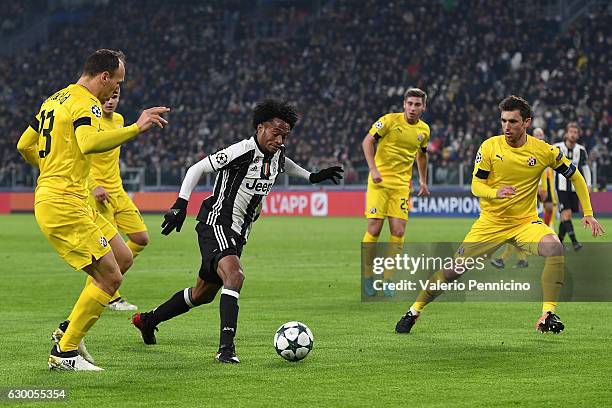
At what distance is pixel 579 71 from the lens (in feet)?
121

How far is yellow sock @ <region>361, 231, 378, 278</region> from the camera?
1402 cm

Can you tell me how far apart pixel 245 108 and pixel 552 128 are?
14.2m

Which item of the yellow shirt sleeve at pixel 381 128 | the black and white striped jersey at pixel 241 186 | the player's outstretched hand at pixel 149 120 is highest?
the yellow shirt sleeve at pixel 381 128

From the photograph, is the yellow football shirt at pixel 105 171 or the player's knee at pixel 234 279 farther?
the yellow football shirt at pixel 105 171

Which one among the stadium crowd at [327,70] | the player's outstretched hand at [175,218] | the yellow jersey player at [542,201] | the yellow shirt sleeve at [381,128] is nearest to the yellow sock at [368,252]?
the yellow shirt sleeve at [381,128]

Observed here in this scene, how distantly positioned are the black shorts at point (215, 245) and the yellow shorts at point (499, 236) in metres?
2.46

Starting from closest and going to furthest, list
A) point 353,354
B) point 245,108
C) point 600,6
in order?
point 353,354 < point 600,6 < point 245,108

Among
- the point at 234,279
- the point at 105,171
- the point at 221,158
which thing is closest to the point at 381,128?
the point at 105,171

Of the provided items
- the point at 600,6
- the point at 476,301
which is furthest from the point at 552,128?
the point at 476,301

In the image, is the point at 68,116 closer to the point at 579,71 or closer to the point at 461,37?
the point at 579,71

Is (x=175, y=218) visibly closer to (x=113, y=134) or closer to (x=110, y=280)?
(x=110, y=280)

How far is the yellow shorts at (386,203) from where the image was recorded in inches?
546

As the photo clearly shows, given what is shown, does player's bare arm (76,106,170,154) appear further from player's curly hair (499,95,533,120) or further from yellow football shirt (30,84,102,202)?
player's curly hair (499,95,533,120)

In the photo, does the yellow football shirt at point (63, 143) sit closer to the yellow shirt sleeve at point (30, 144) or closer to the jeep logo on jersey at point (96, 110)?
the jeep logo on jersey at point (96, 110)
